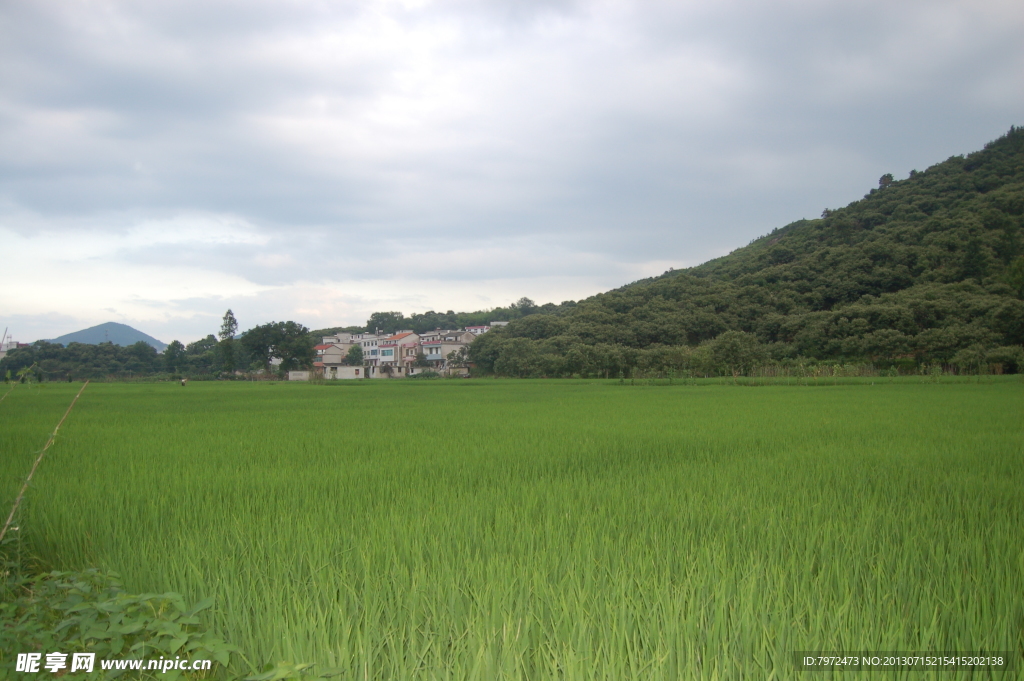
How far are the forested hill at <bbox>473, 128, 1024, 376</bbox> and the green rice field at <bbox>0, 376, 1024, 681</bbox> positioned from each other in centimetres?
2739

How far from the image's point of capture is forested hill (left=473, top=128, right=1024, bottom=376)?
1228 inches

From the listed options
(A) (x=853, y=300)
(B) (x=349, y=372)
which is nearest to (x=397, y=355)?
(B) (x=349, y=372)

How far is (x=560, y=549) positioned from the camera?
8.55 ft

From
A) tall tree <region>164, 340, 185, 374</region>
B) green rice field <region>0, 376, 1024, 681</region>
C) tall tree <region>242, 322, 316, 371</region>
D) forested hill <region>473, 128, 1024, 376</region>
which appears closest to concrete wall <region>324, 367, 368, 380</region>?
tall tree <region>242, 322, 316, 371</region>

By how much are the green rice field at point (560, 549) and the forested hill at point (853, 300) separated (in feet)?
89.9

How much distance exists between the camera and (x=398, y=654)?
1.73m

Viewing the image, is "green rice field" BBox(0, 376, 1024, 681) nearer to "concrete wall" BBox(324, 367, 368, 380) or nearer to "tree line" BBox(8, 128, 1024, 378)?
"tree line" BBox(8, 128, 1024, 378)

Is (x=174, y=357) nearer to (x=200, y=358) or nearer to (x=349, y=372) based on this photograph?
(x=200, y=358)

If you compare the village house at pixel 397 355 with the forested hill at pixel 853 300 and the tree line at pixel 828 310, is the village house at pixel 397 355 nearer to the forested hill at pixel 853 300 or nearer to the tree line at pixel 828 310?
the tree line at pixel 828 310

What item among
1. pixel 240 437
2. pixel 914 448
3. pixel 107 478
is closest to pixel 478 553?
pixel 107 478

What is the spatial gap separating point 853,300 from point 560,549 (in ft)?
147

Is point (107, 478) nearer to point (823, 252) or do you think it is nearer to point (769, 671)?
point (769, 671)

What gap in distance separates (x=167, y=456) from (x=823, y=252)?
5032 cm

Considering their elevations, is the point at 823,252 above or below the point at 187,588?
above
